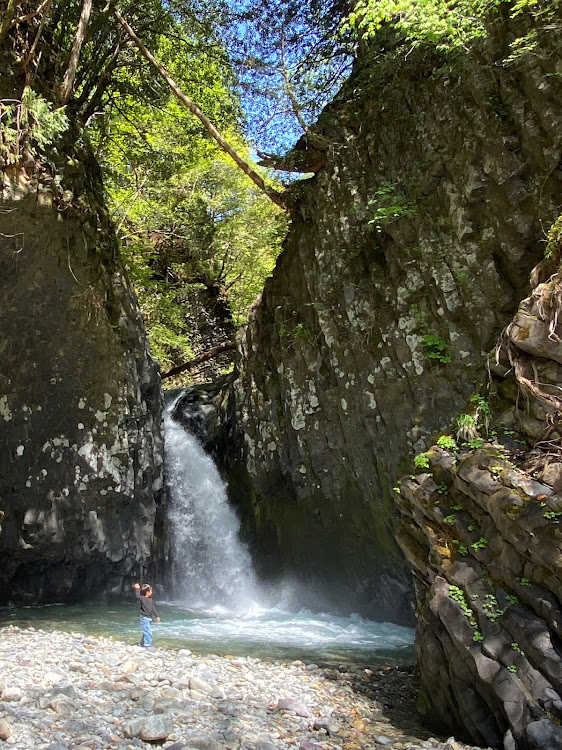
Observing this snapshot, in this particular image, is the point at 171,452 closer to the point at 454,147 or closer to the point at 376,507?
the point at 376,507

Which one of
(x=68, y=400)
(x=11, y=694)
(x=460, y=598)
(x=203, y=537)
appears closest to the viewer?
(x=11, y=694)

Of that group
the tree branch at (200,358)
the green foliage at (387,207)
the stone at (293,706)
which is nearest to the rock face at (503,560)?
the stone at (293,706)

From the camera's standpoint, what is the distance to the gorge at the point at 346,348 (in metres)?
8.02

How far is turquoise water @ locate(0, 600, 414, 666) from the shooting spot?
7602mm

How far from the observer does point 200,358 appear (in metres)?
18.4

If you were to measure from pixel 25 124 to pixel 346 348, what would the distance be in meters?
7.13

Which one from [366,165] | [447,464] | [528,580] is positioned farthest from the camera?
[366,165]

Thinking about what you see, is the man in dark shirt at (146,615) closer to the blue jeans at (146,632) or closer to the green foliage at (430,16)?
the blue jeans at (146,632)

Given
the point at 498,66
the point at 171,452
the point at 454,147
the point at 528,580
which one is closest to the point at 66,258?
the point at 171,452

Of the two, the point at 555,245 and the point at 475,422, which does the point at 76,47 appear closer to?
the point at 555,245

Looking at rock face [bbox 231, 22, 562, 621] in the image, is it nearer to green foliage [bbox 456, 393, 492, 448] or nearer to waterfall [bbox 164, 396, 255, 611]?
waterfall [bbox 164, 396, 255, 611]

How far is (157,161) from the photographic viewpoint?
15.9 m

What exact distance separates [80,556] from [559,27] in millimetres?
12675

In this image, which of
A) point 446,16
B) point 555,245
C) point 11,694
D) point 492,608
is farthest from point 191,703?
point 446,16
